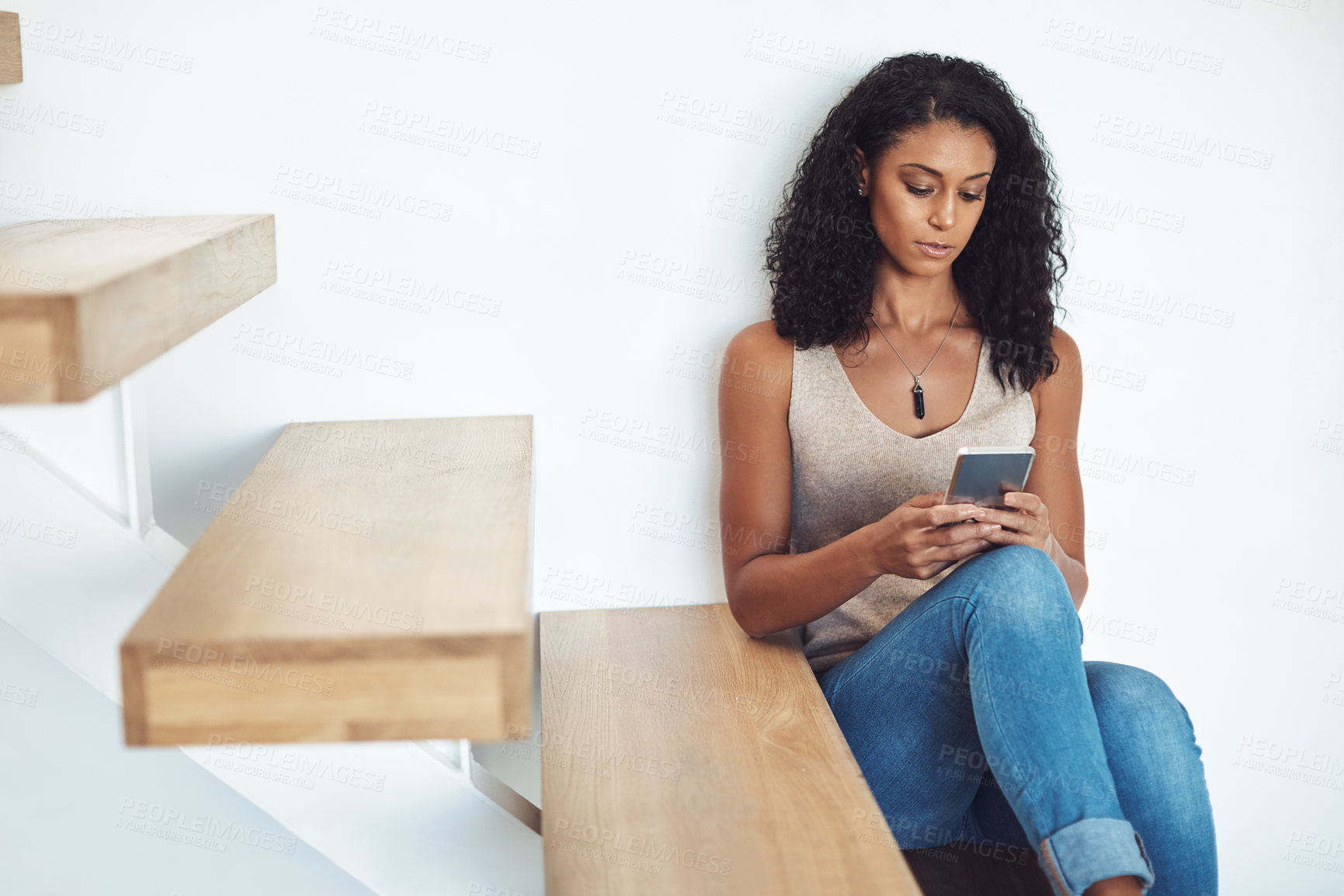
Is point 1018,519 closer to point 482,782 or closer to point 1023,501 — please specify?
point 1023,501

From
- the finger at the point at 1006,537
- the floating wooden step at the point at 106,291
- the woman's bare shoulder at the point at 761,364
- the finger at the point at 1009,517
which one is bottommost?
the finger at the point at 1006,537

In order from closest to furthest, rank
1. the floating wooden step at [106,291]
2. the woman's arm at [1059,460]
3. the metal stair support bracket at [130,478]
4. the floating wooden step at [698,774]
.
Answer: the floating wooden step at [106,291]
the floating wooden step at [698,774]
the metal stair support bracket at [130,478]
the woman's arm at [1059,460]

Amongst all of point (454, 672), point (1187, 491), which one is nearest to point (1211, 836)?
point (1187, 491)

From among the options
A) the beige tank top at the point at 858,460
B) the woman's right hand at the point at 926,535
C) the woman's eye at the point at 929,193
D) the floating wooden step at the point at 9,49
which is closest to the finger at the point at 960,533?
the woman's right hand at the point at 926,535

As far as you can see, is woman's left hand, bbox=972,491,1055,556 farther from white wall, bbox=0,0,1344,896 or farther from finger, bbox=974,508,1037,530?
white wall, bbox=0,0,1344,896

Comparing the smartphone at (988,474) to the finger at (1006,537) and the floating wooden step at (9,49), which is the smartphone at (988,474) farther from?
the floating wooden step at (9,49)

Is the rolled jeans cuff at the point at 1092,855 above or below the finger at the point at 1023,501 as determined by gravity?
below

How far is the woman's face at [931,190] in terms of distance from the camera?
130 centimetres

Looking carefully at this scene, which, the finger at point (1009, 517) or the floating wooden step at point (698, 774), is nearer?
the floating wooden step at point (698, 774)

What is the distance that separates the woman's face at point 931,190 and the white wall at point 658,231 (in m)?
0.15

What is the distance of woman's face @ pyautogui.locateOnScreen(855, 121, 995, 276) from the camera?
1.30m

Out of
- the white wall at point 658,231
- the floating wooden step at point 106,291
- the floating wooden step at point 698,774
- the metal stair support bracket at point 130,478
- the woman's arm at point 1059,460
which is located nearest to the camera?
the floating wooden step at point 106,291

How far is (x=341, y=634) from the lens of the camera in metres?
0.71

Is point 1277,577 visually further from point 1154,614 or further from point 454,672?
point 454,672
